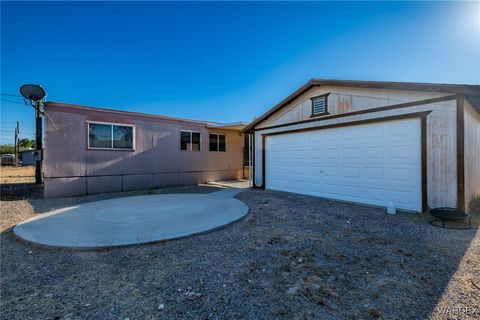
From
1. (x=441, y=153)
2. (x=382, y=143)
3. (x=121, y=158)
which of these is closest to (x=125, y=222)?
(x=121, y=158)

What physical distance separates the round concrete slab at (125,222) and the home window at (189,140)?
528 centimetres

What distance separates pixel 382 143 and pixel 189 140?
8.90m

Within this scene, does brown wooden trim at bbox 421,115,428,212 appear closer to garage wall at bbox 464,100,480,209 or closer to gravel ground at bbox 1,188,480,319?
garage wall at bbox 464,100,480,209

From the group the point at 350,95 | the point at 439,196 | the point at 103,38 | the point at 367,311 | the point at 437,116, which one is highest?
the point at 103,38

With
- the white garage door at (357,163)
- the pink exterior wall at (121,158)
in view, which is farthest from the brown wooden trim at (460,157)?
the pink exterior wall at (121,158)

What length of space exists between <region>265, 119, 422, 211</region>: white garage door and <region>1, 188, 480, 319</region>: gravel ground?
1.66m

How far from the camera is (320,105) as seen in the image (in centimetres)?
806

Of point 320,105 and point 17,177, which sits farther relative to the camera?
point 17,177

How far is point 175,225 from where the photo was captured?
191 inches

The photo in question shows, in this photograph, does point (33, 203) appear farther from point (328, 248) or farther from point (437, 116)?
point (437, 116)

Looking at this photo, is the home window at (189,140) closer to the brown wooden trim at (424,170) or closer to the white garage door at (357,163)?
the white garage door at (357,163)

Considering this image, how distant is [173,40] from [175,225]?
877 centimetres

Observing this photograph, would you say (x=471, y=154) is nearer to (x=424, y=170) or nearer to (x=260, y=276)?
(x=424, y=170)

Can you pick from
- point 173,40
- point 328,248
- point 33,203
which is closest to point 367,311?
A: point 328,248
